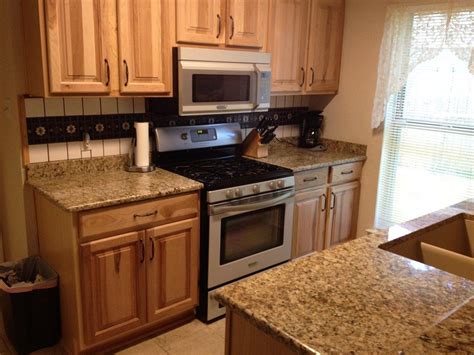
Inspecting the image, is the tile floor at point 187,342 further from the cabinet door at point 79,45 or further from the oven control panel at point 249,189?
the cabinet door at point 79,45

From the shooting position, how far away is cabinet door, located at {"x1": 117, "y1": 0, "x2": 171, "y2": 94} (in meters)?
2.38

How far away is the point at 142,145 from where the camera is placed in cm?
271

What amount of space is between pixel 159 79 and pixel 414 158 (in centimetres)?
203

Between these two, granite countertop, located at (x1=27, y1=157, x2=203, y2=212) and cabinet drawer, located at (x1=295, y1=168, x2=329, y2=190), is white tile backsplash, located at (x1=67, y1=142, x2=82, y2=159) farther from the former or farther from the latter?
cabinet drawer, located at (x1=295, y1=168, x2=329, y2=190)

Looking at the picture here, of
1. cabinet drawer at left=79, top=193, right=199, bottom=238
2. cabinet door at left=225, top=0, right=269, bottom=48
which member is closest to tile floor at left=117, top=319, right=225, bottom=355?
cabinet drawer at left=79, top=193, right=199, bottom=238

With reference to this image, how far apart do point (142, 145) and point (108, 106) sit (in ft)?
1.10

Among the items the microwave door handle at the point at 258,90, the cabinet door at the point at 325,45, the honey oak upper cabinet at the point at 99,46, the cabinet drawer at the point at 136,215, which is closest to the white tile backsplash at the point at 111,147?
the honey oak upper cabinet at the point at 99,46

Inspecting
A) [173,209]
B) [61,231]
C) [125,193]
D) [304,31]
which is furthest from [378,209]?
[61,231]

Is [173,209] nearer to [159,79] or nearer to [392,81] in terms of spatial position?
[159,79]

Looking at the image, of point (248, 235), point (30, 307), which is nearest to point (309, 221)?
point (248, 235)

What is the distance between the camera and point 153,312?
2.51m

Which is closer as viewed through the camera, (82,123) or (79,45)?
(79,45)

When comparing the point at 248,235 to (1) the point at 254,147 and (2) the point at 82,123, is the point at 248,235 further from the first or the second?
(2) the point at 82,123

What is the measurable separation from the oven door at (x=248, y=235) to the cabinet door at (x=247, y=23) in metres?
1.04
